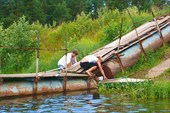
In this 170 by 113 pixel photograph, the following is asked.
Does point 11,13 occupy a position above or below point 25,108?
above

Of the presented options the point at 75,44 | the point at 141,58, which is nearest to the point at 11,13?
the point at 75,44

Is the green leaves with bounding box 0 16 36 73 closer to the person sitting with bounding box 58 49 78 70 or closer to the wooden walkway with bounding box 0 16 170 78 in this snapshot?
the person sitting with bounding box 58 49 78 70

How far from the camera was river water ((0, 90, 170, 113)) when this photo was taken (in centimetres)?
1170

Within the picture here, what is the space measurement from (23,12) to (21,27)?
3488 centimetres

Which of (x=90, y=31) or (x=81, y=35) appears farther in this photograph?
(x=90, y=31)

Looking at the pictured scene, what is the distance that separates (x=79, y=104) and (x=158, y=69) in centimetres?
728

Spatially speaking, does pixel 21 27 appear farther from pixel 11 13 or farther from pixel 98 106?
pixel 11 13

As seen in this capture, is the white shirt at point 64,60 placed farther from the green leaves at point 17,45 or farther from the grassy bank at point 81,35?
the green leaves at point 17,45

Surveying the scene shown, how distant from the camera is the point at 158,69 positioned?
19.4 meters

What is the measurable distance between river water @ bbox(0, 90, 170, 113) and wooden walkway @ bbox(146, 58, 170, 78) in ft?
13.7

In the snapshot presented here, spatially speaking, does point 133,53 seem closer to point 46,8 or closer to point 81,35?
point 81,35

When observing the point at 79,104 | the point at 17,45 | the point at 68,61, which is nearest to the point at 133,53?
the point at 68,61

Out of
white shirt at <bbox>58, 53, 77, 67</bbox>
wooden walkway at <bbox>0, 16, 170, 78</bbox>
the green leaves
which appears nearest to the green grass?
wooden walkway at <bbox>0, 16, 170, 78</bbox>

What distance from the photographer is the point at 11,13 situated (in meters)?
55.5
